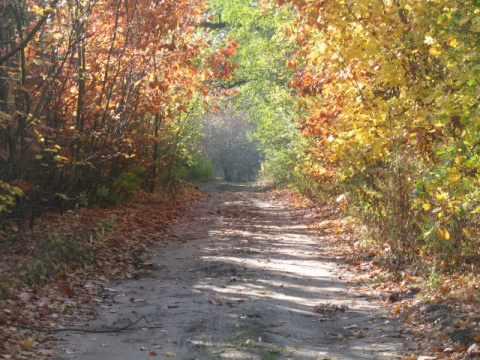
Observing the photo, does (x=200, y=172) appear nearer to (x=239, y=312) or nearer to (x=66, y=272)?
(x=66, y=272)

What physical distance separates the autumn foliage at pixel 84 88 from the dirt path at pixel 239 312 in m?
2.07

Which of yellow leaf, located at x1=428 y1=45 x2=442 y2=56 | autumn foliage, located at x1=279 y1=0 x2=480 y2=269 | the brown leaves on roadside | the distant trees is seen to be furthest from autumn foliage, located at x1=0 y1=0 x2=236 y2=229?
the distant trees

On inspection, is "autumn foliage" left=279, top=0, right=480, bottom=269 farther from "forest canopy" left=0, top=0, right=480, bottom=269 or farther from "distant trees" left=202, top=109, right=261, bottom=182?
"distant trees" left=202, top=109, right=261, bottom=182

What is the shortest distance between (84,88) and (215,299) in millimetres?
5976

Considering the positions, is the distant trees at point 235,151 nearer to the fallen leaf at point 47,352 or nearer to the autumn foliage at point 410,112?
the autumn foliage at point 410,112

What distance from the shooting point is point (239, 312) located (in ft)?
23.8

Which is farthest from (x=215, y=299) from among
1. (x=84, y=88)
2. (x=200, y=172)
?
(x=200, y=172)

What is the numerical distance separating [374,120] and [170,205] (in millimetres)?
11001

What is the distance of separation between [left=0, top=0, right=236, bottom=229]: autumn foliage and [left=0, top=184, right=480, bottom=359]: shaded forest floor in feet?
3.68

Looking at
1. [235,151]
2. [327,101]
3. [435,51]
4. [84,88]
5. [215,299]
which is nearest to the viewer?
[435,51]

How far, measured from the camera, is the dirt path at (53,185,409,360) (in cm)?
596

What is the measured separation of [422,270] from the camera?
28.5ft

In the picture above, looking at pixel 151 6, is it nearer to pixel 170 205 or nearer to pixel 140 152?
pixel 140 152

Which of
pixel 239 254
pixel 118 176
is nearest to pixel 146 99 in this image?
pixel 118 176
